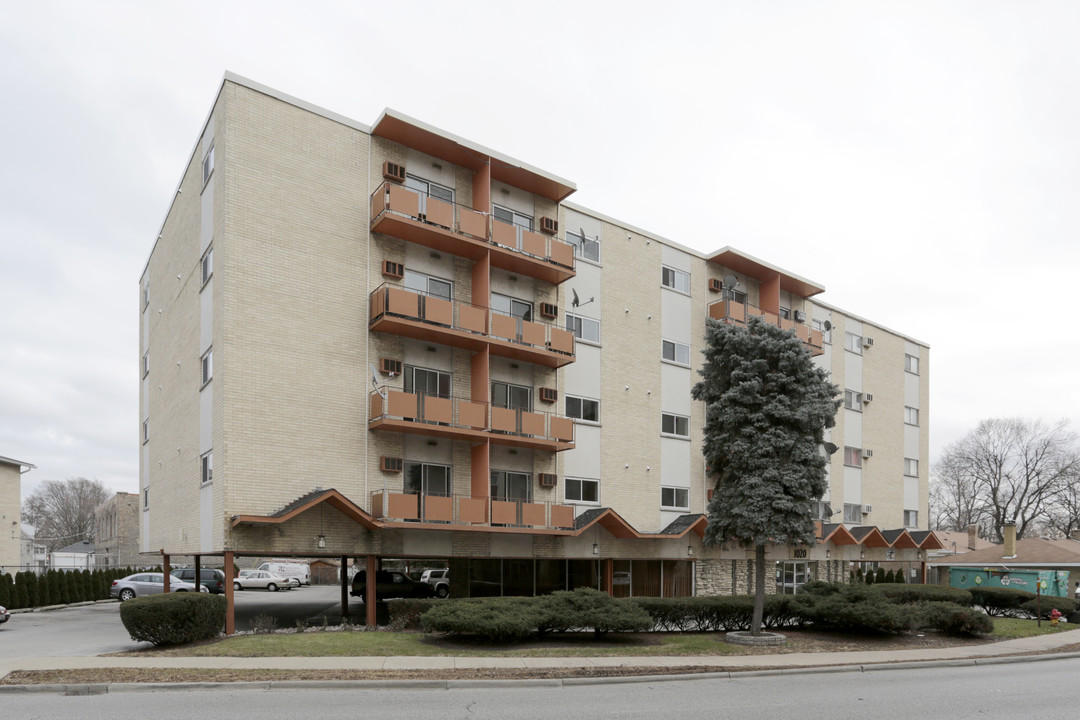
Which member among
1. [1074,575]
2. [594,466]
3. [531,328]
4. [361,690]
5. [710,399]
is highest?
[531,328]

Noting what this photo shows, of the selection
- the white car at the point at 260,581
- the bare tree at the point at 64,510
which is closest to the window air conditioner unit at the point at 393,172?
the white car at the point at 260,581

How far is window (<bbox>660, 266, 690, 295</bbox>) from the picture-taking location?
1299 inches

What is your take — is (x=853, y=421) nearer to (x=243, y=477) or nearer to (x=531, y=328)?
(x=531, y=328)

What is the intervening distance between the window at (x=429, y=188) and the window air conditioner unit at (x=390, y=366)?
521 cm

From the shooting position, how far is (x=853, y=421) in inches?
1592

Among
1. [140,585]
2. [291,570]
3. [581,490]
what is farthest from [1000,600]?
[291,570]

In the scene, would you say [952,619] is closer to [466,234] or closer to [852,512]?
[466,234]

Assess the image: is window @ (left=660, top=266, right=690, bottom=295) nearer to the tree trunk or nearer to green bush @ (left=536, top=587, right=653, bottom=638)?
the tree trunk

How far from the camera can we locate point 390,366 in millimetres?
24875

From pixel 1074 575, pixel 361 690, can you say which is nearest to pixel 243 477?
pixel 361 690

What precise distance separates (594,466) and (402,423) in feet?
27.2

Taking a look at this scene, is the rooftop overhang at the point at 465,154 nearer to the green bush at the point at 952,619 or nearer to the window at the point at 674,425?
the window at the point at 674,425

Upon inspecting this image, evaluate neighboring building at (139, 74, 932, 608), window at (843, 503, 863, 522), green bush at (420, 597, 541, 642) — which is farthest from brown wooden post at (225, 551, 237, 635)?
window at (843, 503, 863, 522)

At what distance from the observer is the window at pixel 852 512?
3947 centimetres
